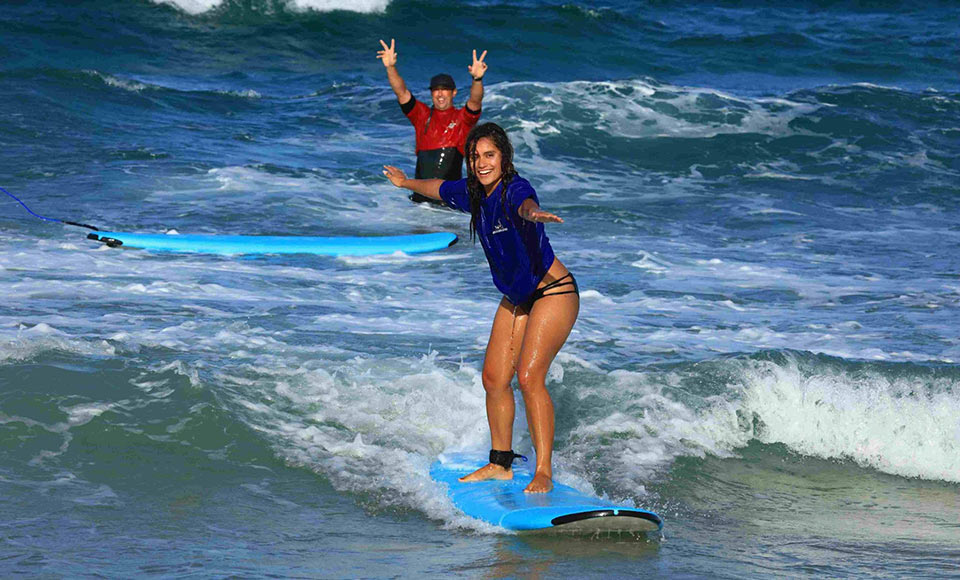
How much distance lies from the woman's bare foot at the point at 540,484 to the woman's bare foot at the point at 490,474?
193 millimetres

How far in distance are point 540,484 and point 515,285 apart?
81cm

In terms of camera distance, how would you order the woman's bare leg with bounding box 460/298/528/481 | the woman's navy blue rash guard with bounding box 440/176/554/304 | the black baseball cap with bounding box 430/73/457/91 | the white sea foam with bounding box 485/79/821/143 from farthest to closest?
the white sea foam with bounding box 485/79/821/143, the black baseball cap with bounding box 430/73/457/91, the woman's bare leg with bounding box 460/298/528/481, the woman's navy blue rash guard with bounding box 440/176/554/304

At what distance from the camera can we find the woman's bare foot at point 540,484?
4.58 metres

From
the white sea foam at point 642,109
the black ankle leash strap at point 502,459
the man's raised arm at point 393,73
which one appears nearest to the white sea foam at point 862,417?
the black ankle leash strap at point 502,459

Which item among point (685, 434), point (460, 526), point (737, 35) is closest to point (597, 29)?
point (737, 35)

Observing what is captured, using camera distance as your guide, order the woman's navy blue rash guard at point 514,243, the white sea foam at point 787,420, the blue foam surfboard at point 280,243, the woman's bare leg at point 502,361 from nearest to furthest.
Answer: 1. the woman's navy blue rash guard at point 514,243
2. the woman's bare leg at point 502,361
3. the white sea foam at point 787,420
4. the blue foam surfboard at point 280,243

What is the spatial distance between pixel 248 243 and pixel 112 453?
14.5 ft

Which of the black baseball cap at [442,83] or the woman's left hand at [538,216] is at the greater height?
the black baseball cap at [442,83]

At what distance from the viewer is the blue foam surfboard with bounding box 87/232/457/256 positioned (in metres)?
9.15

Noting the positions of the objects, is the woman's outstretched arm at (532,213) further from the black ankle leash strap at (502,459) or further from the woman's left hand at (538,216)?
the black ankle leash strap at (502,459)

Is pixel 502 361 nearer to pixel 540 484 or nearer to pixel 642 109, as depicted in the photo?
pixel 540 484

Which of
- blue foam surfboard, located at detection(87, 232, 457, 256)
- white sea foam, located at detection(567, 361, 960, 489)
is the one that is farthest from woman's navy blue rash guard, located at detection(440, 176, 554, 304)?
blue foam surfboard, located at detection(87, 232, 457, 256)

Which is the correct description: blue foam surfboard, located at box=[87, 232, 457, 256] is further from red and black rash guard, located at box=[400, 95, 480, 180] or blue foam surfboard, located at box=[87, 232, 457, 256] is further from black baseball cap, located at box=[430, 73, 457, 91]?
black baseball cap, located at box=[430, 73, 457, 91]

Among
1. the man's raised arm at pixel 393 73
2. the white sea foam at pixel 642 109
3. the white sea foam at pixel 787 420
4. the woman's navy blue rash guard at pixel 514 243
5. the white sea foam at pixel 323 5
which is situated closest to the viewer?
the woman's navy blue rash guard at pixel 514 243
